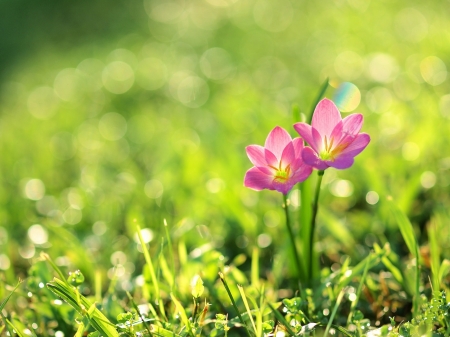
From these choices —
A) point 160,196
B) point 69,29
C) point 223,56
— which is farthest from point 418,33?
point 69,29

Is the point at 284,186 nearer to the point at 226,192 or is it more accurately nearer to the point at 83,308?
the point at 83,308

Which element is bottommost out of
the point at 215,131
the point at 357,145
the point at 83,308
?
the point at 83,308

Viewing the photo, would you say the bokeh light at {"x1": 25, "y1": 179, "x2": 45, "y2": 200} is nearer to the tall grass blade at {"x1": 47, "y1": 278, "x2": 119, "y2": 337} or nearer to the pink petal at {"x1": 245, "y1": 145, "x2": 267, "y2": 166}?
the tall grass blade at {"x1": 47, "y1": 278, "x2": 119, "y2": 337}

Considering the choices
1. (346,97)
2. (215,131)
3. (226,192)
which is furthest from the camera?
(215,131)

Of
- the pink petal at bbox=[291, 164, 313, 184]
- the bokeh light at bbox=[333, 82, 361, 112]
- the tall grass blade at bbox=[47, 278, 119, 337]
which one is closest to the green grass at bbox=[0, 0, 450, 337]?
the tall grass blade at bbox=[47, 278, 119, 337]

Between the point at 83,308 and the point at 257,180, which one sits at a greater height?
the point at 257,180

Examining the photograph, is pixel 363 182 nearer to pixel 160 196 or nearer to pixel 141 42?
pixel 160 196

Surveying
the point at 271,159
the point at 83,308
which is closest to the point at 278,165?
the point at 271,159
